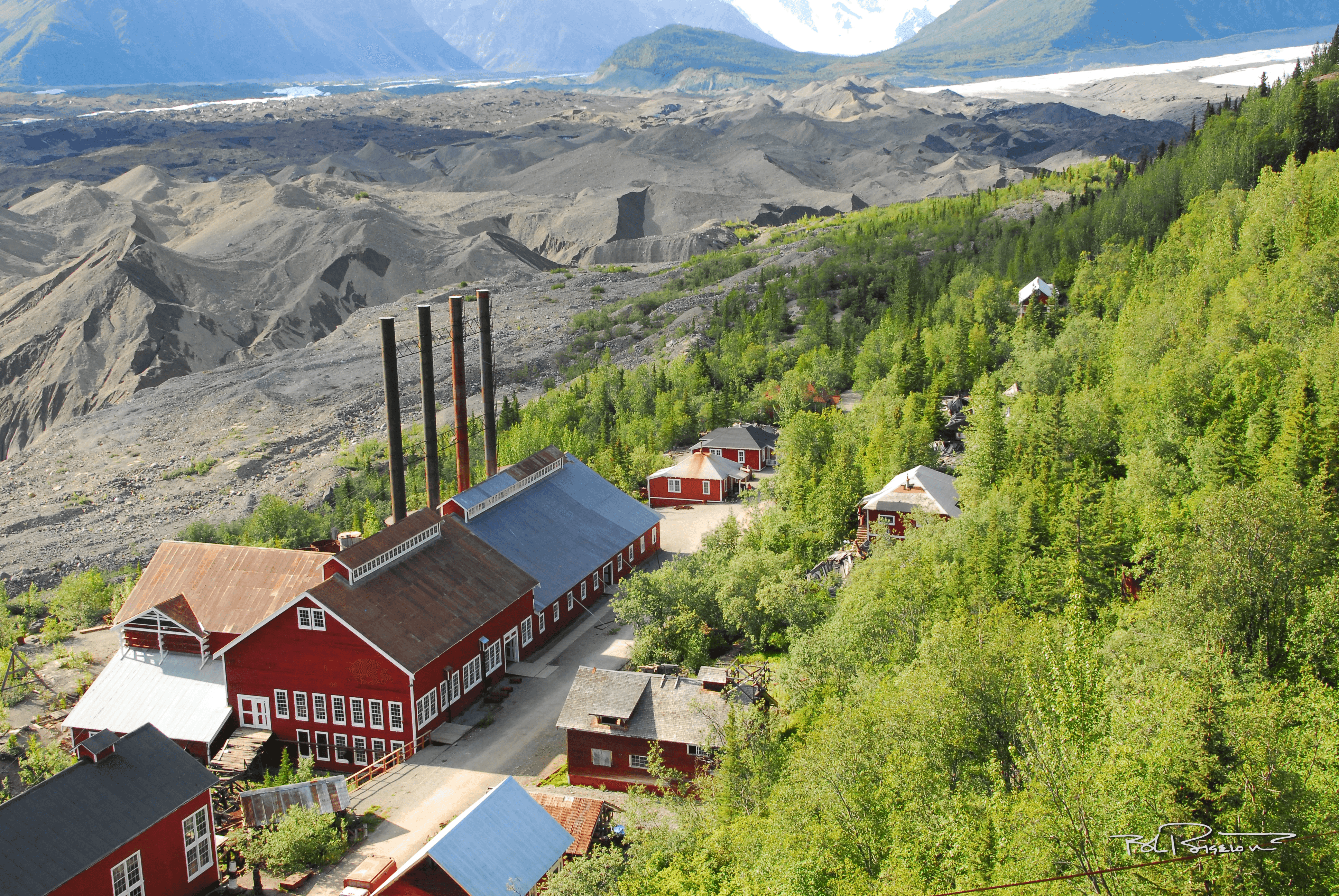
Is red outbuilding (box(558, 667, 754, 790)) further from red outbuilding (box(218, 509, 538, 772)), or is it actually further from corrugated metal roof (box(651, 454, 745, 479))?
corrugated metal roof (box(651, 454, 745, 479))

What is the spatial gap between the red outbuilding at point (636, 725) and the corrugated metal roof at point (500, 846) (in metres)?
4.75

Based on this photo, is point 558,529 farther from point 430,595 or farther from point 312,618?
point 312,618

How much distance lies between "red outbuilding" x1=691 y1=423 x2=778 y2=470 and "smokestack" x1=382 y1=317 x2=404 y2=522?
23.4 m

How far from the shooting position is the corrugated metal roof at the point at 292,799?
28094 mm

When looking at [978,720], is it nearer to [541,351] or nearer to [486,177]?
[541,351]

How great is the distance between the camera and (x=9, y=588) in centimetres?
5425

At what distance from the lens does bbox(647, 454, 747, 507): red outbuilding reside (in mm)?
59781

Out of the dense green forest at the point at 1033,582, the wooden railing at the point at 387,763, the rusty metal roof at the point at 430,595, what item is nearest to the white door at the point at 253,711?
the wooden railing at the point at 387,763

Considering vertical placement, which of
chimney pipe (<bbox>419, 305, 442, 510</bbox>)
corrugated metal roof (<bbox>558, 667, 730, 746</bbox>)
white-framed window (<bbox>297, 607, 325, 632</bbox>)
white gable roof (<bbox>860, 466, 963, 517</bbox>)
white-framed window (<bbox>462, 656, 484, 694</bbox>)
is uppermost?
chimney pipe (<bbox>419, 305, 442, 510</bbox>)

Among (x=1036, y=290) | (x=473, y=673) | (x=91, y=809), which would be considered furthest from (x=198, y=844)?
(x=1036, y=290)

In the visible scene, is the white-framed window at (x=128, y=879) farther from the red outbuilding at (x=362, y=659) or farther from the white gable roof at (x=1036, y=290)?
the white gable roof at (x=1036, y=290)

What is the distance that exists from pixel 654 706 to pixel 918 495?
19692mm

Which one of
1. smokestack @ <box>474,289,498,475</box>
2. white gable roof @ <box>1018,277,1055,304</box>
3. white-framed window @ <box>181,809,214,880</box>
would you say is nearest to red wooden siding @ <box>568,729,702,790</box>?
white-framed window @ <box>181,809,214,880</box>
